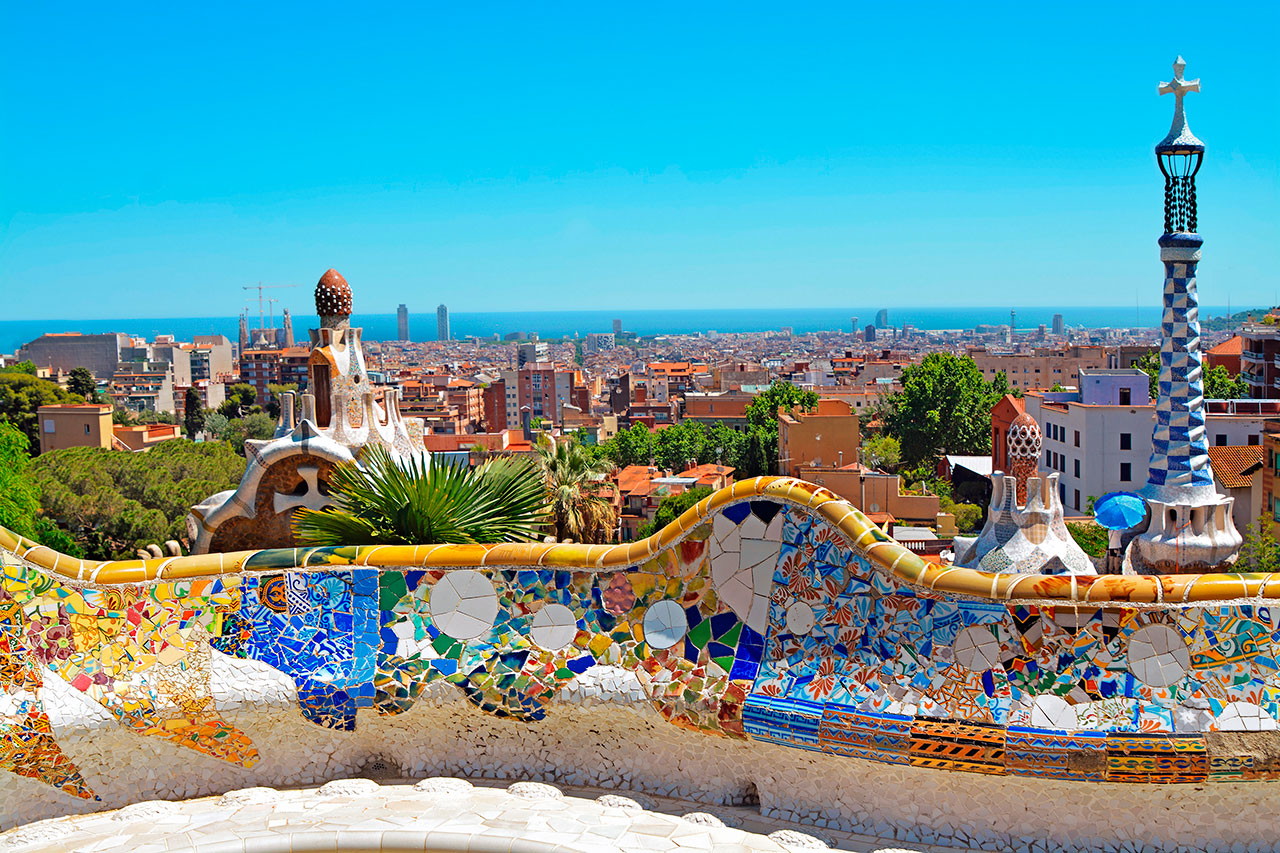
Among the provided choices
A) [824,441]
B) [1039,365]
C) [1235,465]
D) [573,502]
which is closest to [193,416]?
[824,441]

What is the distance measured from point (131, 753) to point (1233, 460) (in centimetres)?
2625

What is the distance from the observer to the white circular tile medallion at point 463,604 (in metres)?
6.10

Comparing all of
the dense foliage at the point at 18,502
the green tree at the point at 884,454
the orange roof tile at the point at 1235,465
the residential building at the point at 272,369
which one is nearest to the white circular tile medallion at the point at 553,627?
the dense foliage at the point at 18,502

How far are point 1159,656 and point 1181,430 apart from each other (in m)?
8.63

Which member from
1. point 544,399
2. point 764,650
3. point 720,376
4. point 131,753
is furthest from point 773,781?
point 544,399

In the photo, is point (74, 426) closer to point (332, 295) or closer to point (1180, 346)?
point (332, 295)

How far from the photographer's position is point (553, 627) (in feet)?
19.8

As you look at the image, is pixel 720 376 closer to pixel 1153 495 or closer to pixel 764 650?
pixel 1153 495

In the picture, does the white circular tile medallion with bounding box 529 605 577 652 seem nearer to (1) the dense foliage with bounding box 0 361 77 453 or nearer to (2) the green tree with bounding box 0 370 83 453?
(2) the green tree with bounding box 0 370 83 453

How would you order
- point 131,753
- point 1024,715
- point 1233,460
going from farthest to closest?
1. point 1233,460
2. point 131,753
3. point 1024,715

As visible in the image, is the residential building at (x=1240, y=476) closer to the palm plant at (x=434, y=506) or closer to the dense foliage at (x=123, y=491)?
the palm plant at (x=434, y=506)

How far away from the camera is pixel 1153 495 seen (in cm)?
1281

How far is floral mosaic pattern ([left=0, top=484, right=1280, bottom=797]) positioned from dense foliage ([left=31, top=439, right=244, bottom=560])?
20727 mm

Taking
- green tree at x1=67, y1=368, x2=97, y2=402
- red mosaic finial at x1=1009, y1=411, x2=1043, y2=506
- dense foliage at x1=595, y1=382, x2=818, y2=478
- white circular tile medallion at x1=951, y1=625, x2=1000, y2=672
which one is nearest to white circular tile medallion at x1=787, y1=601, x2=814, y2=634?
white circular tile medallion at x1=951, y1=625, x2=1000, y2=672
